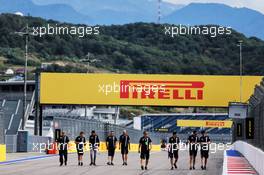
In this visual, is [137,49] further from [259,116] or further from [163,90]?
[259,116]

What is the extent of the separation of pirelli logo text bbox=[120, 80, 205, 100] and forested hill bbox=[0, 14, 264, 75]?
340ft

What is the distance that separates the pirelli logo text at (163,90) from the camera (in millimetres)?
53000

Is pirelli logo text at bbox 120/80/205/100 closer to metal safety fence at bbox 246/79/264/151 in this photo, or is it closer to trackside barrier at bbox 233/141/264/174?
trackside barrier at bbox 233/141/264/174

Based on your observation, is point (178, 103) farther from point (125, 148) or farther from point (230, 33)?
point (230, 33)

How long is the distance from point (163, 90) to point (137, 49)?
5043 inches

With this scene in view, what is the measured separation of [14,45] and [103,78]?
435 ft

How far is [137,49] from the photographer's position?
180875mm

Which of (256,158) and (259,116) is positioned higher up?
(259,116)

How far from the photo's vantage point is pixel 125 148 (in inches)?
1210

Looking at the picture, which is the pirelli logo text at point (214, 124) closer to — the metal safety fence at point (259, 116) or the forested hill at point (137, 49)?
the forested hill at point (137, 49)

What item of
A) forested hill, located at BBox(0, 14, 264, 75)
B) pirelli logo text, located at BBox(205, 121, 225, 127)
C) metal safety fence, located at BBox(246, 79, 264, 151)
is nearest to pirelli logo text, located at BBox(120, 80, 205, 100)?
metal safety fence, located at BBox(246, 79, 264, 151)

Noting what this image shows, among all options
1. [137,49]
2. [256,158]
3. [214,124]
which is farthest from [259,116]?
[137,49]

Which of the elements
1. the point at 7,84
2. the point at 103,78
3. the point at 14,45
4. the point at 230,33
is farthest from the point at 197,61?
the point at 103,78

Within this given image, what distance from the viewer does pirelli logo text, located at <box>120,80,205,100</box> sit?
53.0m
